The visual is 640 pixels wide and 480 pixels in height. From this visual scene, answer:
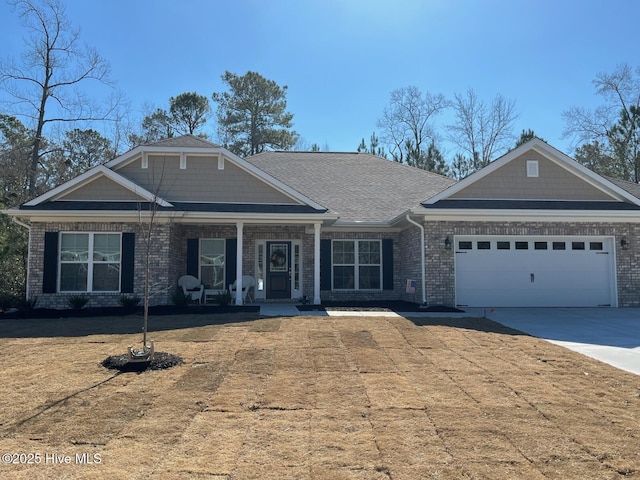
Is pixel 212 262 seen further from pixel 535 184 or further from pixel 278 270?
pixel 535 184

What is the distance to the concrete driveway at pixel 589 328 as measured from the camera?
769 centimetres

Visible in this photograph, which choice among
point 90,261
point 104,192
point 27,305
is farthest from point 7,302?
point 104,192

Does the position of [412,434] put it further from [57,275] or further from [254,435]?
[57,275]

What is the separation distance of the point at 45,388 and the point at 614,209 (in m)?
14.4

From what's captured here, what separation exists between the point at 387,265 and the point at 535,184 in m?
5.07

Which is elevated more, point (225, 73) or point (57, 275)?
point (225, 73)

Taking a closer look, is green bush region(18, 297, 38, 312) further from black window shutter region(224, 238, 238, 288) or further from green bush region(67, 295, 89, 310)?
black window shutter region(224, 238, 238, 288)

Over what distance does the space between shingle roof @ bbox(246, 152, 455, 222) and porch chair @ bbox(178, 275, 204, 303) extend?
190 inches

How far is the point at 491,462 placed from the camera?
3.61 meters

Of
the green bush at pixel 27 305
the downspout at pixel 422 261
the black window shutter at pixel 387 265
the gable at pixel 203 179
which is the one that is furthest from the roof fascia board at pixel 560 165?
the green bush at pixel 27 305

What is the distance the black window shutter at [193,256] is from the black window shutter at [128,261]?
1.84 metres

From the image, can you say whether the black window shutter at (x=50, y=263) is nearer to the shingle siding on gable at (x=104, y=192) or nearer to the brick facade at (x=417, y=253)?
the brick facade at (x=417, y=253)

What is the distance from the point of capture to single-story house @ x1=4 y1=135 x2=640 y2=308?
43.1 ft

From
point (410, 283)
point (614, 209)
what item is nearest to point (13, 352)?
point (410, 283)
